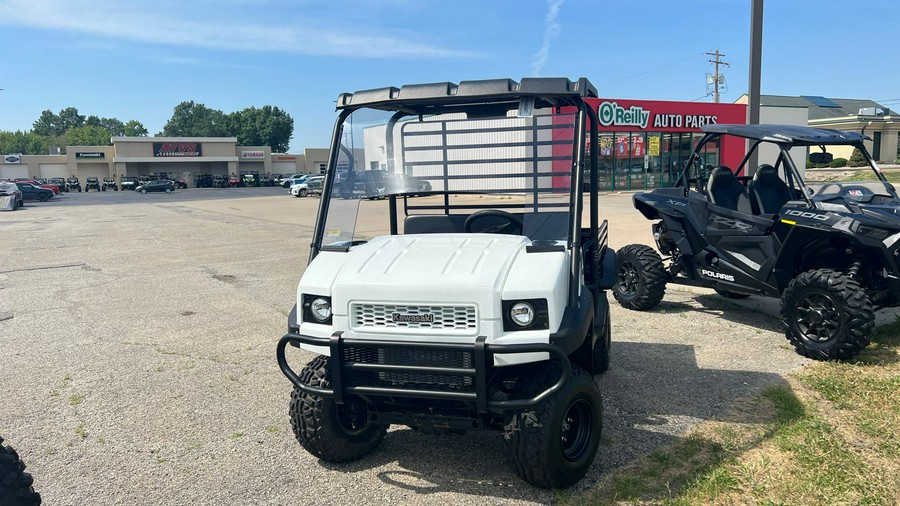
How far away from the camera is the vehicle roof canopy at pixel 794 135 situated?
6.17m

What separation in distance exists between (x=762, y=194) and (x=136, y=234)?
1653cm

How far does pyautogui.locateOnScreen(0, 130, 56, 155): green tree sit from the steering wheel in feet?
487

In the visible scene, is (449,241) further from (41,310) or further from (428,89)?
(41,310)

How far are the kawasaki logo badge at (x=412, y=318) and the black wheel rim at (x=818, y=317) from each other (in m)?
3.95

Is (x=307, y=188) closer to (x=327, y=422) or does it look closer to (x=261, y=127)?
(x=327, y=422)

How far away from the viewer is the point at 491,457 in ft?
12.7

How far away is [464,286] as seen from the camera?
127 inches

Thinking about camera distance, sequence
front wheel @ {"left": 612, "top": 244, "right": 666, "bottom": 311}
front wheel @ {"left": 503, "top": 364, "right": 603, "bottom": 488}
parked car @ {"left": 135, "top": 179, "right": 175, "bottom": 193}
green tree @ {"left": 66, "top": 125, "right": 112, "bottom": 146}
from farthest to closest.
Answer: green tree @ {"left": 66, "top": 125, "right": 112, "bottom": 146} < parked car @ {"left": 135, "top": 179, "right": 175, "bottom": 193} < front wheel @ {"left": 612, "top": 244, "right": 666, "bottom": 311} < front wheel @ {"left": 503, "top": 364, "right": 603, "bottom": 488}

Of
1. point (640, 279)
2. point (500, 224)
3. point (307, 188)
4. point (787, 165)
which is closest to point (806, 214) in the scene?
point (787, 165)

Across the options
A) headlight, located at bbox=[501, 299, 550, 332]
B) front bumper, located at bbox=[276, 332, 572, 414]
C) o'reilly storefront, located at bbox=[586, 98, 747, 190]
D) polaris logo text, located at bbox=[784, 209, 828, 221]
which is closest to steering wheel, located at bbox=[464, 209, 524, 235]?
headlight, located at bbox=[501, 299, 550, 332]

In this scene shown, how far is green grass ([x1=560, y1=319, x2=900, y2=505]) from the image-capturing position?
132 inches

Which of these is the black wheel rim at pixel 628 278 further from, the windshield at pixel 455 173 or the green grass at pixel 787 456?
the windshield at pixel 455 173

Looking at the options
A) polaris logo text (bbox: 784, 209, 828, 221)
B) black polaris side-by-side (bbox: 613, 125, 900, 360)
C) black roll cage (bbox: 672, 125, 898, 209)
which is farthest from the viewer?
black roll cage (bbox: 672, 125, 898, 209)

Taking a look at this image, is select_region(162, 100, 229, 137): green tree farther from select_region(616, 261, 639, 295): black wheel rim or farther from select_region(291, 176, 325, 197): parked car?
select_region(616, 261, 639, 295): black wheel rim
